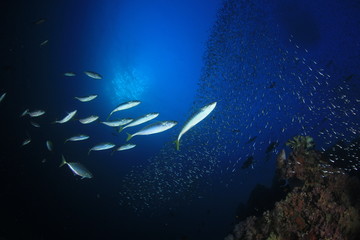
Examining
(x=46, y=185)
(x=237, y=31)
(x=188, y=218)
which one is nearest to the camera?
(x=237, y=31)

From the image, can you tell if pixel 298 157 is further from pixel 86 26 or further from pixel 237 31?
pixel 86 26

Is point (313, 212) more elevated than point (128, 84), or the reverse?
point (128, 84)

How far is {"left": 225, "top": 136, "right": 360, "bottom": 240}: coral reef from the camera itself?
5035 mm

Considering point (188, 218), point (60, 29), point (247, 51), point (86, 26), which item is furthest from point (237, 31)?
point (188, 218)

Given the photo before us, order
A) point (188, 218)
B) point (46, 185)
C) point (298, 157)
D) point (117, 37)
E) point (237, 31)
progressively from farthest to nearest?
point (188, 218)
point (46, 185)
point (117, 37)
point (237, 31)
point (298, 157)

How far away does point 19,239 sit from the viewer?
588 inches

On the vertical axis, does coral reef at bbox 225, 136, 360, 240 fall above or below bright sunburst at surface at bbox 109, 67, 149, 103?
below

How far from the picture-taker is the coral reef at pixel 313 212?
5035 millimetres

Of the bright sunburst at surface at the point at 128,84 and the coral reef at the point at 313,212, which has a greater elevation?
the bright sunburst at surface at the point at 128,84

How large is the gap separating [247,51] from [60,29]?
67.0 ft

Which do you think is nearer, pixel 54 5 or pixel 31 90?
pixel 54 5

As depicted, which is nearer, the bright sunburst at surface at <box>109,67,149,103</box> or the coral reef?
Result: the coral reef

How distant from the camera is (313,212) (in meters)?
5.27

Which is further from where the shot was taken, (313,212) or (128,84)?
(128,84)
